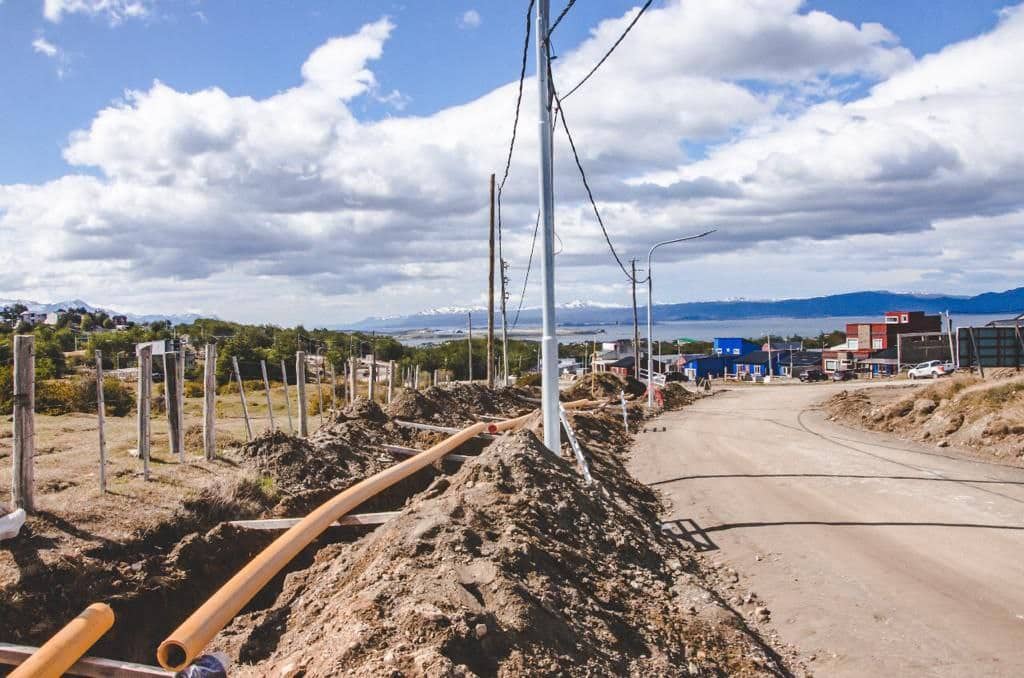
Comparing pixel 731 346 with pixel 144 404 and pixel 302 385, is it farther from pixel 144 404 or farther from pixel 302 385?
pixel 144 404

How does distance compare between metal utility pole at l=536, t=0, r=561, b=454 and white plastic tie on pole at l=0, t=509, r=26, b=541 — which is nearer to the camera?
white plastic tie on pole at l=0, t=509, r=26, b=541

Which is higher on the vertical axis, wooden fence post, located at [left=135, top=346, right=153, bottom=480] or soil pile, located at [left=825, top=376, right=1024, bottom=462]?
wooden fence post, located at [left=135, top=346, right=153, bottom=480]

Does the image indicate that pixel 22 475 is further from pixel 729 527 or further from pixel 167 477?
pixel 729 527

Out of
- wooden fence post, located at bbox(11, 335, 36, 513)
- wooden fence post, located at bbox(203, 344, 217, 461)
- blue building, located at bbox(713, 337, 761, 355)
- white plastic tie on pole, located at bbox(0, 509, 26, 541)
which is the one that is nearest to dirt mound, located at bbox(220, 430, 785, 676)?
white plastic tie on pole, located at bbox(0, 509, 26, 541)

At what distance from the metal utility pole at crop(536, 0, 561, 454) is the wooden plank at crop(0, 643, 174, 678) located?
7615 mm

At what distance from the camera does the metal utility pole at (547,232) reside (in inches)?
485

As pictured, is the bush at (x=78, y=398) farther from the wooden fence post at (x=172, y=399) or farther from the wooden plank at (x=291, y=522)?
the wooden plank at (x=291, y=522)

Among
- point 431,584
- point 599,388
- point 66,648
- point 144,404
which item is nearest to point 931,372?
point 599,388

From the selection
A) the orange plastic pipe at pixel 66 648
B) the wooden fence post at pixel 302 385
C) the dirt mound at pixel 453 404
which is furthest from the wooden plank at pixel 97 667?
the dirt mound at pixel 453 404

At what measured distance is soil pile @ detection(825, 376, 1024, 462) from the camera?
1789 cm

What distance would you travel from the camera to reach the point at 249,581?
23.1 ft

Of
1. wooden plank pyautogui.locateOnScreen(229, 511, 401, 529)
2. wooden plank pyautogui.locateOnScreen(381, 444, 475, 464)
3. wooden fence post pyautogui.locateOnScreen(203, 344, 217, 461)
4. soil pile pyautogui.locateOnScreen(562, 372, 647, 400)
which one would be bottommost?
soil pile pyautogui.locateOnScreen(562, 372, 647, 400)

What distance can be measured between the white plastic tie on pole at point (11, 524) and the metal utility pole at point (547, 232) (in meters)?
7.16

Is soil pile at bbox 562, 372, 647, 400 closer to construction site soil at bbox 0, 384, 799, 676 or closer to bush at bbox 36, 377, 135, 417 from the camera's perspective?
bush at bbox 36, 377, 135, 417
